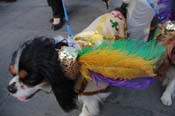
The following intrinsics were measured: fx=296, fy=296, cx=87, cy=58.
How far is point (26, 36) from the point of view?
314 cm

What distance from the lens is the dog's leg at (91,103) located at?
71.4 inches

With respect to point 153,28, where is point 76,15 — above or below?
below

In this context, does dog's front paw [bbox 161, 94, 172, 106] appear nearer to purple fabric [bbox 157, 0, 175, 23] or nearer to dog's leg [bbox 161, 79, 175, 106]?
dog's leg [bbox 161, 79, 175, 106]

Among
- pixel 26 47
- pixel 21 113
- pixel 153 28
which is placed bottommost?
pixel 21 113

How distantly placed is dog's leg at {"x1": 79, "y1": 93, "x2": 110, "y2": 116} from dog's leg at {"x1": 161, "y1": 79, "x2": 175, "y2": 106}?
0.40 m

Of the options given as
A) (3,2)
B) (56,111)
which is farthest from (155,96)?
(3,2)

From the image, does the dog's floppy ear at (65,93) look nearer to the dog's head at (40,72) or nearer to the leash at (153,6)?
the dog's head at (40,72)

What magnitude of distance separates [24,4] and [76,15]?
38.6 inches

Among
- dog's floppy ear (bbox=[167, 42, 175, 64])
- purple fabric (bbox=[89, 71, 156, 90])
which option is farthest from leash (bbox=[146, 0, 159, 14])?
purple fabric (bbox=[89, 71, 156, 90])

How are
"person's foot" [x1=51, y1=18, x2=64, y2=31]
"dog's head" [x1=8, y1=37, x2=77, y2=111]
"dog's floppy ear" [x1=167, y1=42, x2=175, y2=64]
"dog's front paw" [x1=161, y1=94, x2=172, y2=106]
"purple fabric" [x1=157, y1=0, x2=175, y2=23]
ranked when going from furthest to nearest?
"person's foot" [x1=51, y1=18, x2=64, y2=31]
"dog's front paw" [x1=161, y1=94, x2=172, y2=106]
"purple fabric" [x1=157, y1=0, x2=175, y2=23]
"dog's floppy ear" [x1=167, y1=42, x2=175, y2=64]
"dog's head" [x1=8, y1=37, x2=77, y2=111]

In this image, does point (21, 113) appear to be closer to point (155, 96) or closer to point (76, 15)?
point (155, 96)

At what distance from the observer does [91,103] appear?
6.06 ft

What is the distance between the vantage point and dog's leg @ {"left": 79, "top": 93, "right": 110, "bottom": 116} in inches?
→ 71.4

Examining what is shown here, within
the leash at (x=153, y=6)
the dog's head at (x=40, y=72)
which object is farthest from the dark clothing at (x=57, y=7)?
the dog's head at (x=40, y=72)
